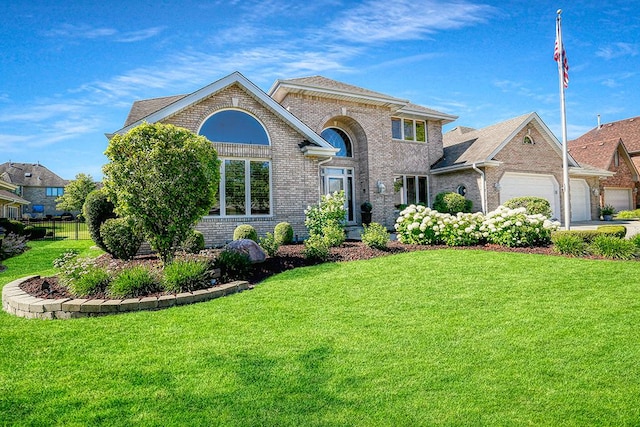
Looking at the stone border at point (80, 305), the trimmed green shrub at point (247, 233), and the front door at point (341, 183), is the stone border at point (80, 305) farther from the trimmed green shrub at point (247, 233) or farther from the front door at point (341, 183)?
the front door at point (341, 183)

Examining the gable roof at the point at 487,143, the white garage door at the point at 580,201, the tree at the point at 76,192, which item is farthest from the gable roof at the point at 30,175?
the white garage door at the point at 580,201

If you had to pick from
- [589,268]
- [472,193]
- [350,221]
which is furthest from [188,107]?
[472,193]

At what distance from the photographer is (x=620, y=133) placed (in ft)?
99.3

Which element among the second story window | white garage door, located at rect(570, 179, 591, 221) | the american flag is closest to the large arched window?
the second story window

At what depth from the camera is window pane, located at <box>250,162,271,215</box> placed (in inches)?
465

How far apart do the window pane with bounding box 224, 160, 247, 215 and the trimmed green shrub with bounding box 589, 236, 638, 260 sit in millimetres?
9760

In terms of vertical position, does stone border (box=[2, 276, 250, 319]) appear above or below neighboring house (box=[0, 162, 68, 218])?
below

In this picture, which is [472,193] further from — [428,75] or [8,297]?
[8,297]

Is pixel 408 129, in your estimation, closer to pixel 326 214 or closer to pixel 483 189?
pixel 483 189

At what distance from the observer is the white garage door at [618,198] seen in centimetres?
2433

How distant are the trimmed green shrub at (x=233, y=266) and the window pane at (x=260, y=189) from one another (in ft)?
16.6

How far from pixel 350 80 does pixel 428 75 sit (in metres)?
6.55

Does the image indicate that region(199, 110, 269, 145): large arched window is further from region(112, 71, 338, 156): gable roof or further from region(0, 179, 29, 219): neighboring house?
→ region(0, 179, 29, 219): neighboring house

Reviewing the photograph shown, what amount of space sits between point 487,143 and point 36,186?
54.1 m
